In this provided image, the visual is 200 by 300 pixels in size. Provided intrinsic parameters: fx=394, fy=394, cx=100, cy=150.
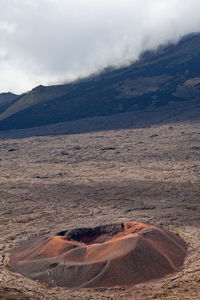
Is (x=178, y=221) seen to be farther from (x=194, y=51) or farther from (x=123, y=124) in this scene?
(x=194, y=51)

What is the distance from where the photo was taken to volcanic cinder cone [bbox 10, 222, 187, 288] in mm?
17469

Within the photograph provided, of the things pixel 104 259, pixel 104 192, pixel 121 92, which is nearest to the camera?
pixel 104 259

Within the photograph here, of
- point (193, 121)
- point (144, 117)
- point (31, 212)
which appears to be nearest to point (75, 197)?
point (31, 212)

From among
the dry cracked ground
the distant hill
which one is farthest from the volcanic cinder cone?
the distant hill

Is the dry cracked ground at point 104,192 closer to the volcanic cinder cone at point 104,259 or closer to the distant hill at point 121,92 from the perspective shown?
the volcanic cinder cone at point 104,259

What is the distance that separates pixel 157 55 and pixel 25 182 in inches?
3598

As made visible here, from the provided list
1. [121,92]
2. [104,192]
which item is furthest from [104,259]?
[121,92]

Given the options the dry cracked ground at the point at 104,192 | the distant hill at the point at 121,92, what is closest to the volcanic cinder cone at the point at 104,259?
the dry cracked ground at the point at 104,192

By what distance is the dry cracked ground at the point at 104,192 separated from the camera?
17062mm

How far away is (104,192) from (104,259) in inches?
692

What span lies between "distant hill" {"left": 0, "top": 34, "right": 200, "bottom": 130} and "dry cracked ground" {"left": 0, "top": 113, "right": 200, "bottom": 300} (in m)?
23.6

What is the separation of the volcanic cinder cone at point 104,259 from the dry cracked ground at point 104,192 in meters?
0.53

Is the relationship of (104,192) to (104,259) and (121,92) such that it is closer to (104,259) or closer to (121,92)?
(104,259)

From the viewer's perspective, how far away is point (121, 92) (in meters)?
99.9
